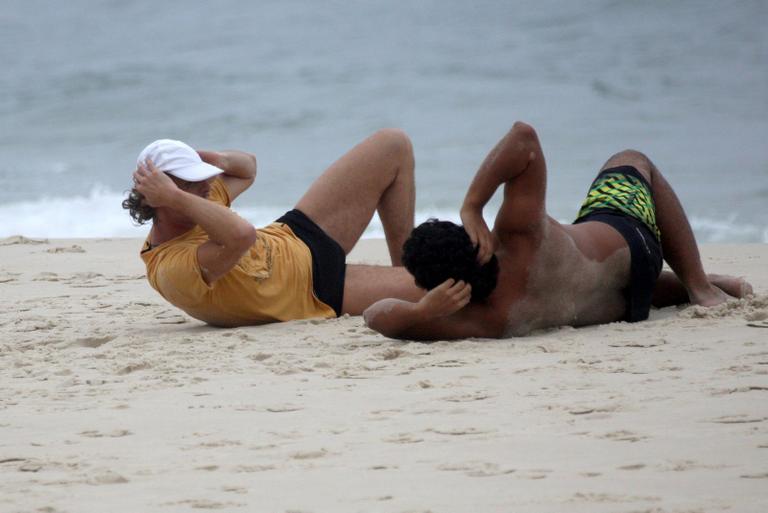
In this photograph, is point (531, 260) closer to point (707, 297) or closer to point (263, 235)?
point (707, 297)

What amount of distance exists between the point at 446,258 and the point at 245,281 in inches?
38.2

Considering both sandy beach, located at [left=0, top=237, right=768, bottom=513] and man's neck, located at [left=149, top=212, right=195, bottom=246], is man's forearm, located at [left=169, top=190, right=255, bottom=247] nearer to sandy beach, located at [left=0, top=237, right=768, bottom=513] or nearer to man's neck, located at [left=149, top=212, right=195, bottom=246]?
man's neck, located at [left=149, top=212, right=195, bottom=246]

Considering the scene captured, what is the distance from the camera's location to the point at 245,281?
167 inches

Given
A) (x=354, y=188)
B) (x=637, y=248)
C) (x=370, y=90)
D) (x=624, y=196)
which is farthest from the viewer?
(x=370, y=90)

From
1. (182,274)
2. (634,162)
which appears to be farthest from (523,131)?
(182,274)

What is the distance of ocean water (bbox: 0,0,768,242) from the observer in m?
14.0

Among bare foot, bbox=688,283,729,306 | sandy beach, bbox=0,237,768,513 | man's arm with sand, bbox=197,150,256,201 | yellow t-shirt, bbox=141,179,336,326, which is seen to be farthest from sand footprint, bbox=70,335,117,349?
bare foot, bbox=688,283,729,306

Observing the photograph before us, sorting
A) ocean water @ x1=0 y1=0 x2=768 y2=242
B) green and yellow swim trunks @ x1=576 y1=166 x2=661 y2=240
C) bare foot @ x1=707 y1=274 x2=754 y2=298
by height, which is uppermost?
ocean water @ x1=0 y1=0 x2=768 y2=242

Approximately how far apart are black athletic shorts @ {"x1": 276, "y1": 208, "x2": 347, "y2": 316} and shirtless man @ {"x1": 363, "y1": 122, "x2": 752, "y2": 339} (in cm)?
65

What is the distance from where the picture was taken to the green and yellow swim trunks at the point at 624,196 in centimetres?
414

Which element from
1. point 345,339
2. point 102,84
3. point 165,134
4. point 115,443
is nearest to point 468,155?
point 165,134

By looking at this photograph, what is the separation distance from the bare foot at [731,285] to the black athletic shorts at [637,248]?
1.43 ft

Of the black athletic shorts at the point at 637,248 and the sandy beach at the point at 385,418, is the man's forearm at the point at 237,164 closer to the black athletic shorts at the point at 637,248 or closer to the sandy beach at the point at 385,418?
the sandy beach at the point at 385,418

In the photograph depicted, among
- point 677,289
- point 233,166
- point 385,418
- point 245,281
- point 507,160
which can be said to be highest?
point 233,166
